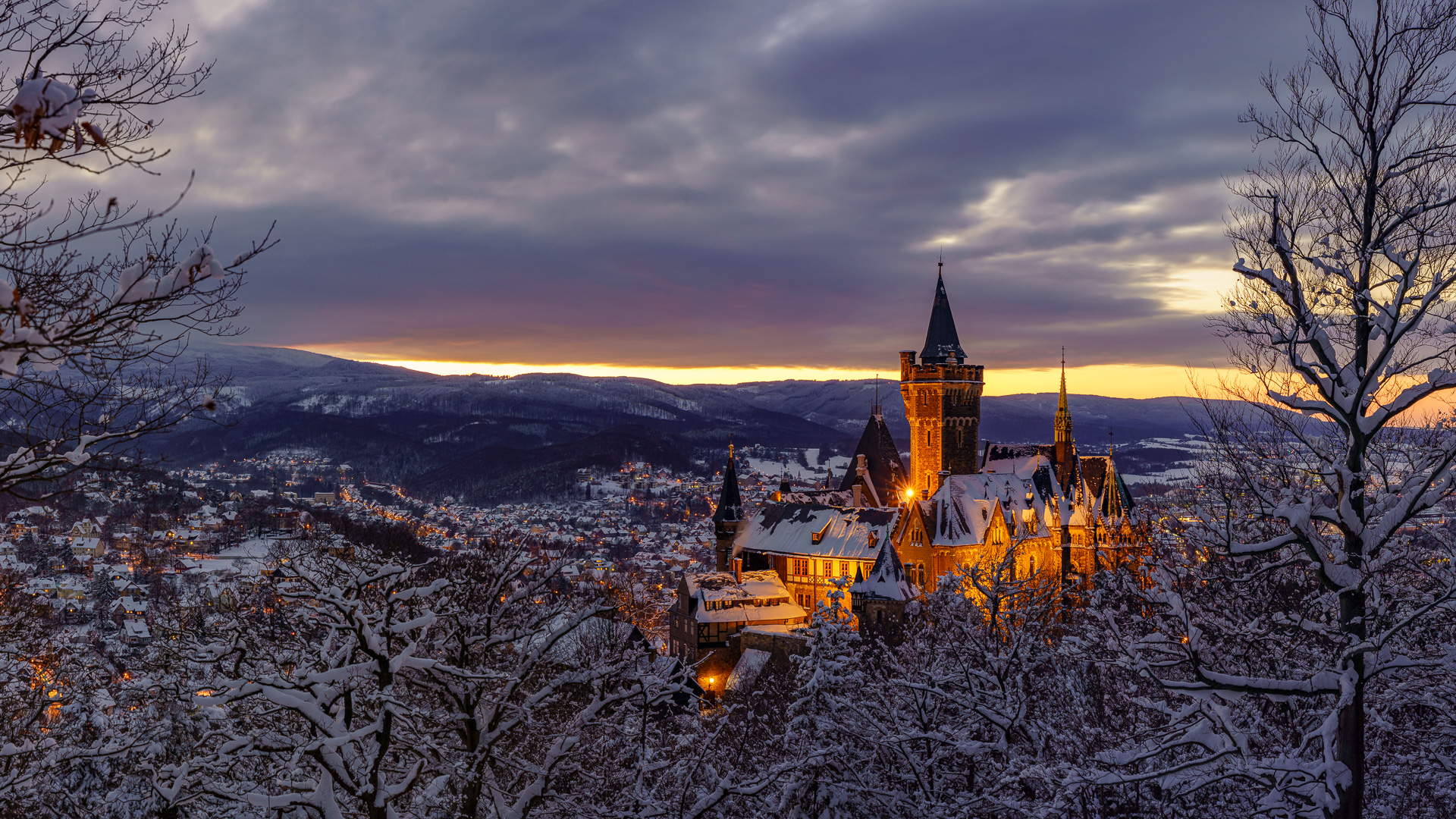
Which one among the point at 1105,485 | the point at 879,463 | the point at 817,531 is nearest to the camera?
the point at 817,531

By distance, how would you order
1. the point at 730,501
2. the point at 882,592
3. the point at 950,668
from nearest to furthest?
the point at 950,668
the point at 882,592
the point at 730,501

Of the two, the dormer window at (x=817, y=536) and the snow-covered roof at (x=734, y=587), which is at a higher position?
the dormer window at (x=817, y=536)

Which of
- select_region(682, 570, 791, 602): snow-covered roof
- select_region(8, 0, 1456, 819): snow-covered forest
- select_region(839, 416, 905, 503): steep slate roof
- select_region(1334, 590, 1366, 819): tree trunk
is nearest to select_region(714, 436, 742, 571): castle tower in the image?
select_region(682, 570, 791, 602): snow-covered roof

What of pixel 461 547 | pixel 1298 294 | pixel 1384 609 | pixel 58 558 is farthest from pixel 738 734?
pixel 58 558

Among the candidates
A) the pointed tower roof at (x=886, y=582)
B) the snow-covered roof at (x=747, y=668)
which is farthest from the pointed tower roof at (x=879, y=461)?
the snow-covered roof at (x=747, y=668)

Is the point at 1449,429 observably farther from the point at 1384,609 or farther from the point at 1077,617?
the point at 1077,617

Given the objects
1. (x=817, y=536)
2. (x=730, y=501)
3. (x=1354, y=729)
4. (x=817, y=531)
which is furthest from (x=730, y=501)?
(x=1354, y=729)

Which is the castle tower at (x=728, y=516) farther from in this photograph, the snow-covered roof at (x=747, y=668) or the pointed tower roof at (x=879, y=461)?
the snow-covered roof at (x=747, y=668)

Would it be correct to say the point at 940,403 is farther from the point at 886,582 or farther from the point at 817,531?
the point at 886,582
